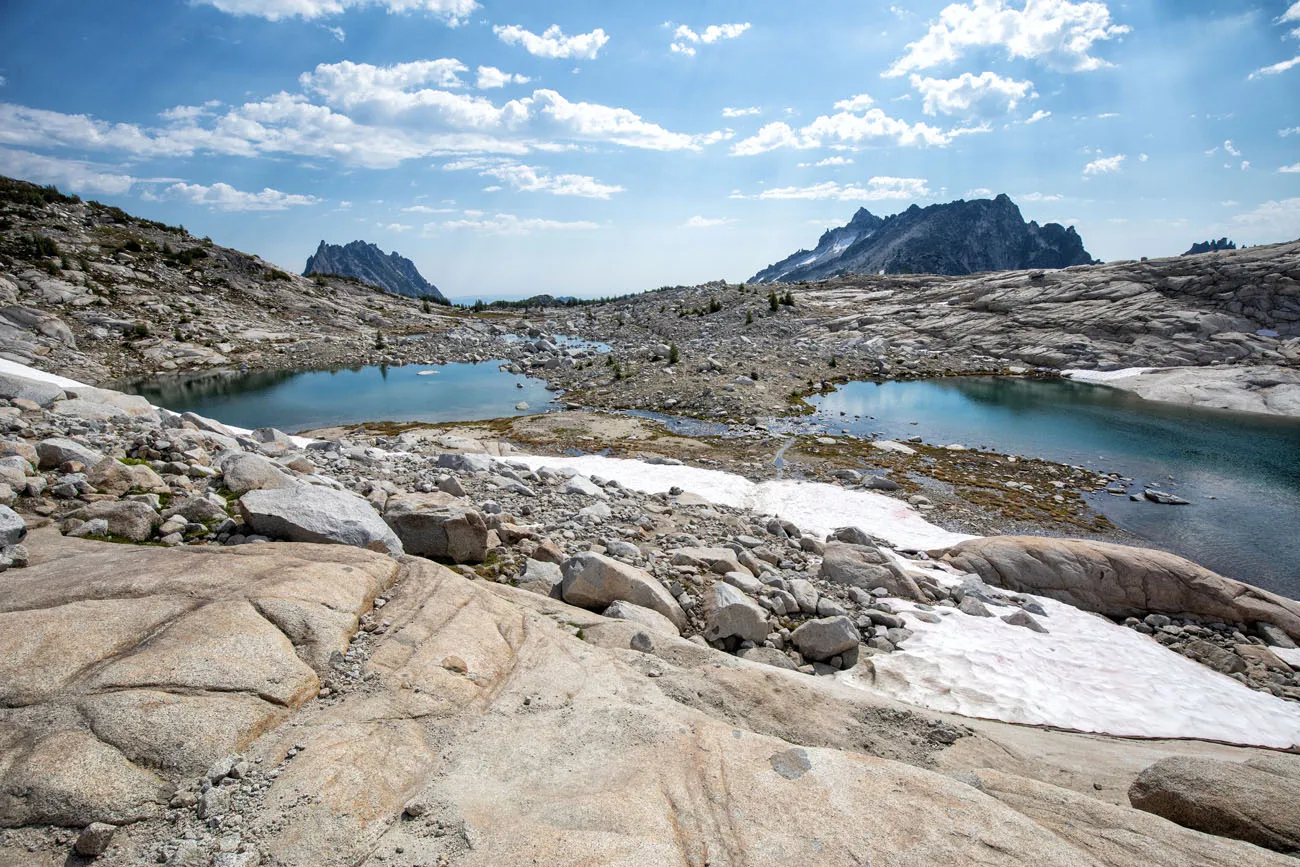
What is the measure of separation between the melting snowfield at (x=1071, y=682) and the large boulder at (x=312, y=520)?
908 cm

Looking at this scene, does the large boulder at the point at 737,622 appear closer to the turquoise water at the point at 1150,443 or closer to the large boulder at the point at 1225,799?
the large boulder at the point at 1225,799

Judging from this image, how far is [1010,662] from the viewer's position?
11.8m

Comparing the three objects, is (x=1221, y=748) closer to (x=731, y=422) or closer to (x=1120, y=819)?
(x=1120, y=819)

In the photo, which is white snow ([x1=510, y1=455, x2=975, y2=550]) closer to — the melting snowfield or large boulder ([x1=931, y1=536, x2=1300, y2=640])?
large boulder ([x1=931, y1=536, x2=1300, y2=640])

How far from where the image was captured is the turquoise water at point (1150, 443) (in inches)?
822

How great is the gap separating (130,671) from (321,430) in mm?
30903

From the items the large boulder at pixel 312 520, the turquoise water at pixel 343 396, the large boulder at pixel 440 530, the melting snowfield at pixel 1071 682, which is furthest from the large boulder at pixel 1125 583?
the turquoise water at pixel 343 396

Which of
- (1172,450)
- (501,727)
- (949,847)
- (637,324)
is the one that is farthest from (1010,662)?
(637,324)

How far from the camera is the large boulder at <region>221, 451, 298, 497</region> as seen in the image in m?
12.0

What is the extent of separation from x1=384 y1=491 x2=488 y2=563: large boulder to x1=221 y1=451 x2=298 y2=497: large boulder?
240cm

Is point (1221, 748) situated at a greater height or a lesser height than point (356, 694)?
lesser

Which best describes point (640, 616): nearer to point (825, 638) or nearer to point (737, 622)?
point (737, 622)

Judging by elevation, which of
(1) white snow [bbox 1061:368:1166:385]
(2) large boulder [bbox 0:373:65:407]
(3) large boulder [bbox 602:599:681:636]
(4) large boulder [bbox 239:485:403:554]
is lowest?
(3) large boulder [bbox 602:599:681:636]

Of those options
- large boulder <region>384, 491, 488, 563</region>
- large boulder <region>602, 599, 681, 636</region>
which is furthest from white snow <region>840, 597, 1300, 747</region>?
large boulder <region>384, 491, 488, 563</region>
